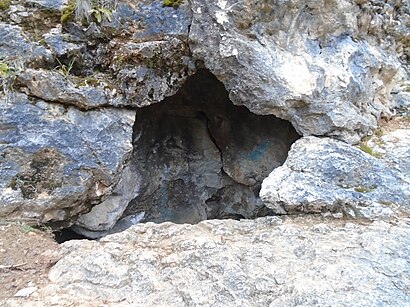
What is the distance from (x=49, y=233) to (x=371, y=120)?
326cm

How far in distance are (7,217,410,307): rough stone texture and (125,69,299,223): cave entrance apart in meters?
1.91

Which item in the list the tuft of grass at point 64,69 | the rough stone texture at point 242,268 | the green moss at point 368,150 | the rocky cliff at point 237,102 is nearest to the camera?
the rough stone texture at point 242,268

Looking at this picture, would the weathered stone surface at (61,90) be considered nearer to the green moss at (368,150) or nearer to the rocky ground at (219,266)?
the rocky ground at (219,266)

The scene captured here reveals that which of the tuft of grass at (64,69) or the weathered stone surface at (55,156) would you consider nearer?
the weathered stone surface at (55,156)

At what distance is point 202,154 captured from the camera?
5.55 meters

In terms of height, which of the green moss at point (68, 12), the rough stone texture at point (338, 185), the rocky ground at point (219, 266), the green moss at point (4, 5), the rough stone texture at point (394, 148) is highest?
the green moss at point (68, 12)

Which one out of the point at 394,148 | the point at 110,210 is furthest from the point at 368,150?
the point at 110,210

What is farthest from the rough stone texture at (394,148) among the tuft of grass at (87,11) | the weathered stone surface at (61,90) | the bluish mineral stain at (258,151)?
the tuft of grass at (87,11)

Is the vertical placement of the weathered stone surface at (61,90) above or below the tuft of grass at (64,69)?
below

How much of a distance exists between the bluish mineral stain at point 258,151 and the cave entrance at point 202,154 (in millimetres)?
13

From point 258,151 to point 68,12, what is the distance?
107 inches

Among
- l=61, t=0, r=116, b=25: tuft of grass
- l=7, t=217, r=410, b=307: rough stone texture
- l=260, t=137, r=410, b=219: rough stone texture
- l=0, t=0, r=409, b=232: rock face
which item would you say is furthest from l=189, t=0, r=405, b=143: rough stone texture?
l=7, t=217, r=410, b=307: rough stone texture

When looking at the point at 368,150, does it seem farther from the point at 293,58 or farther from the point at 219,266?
the point at 219,266

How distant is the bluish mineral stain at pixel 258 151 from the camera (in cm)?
489
